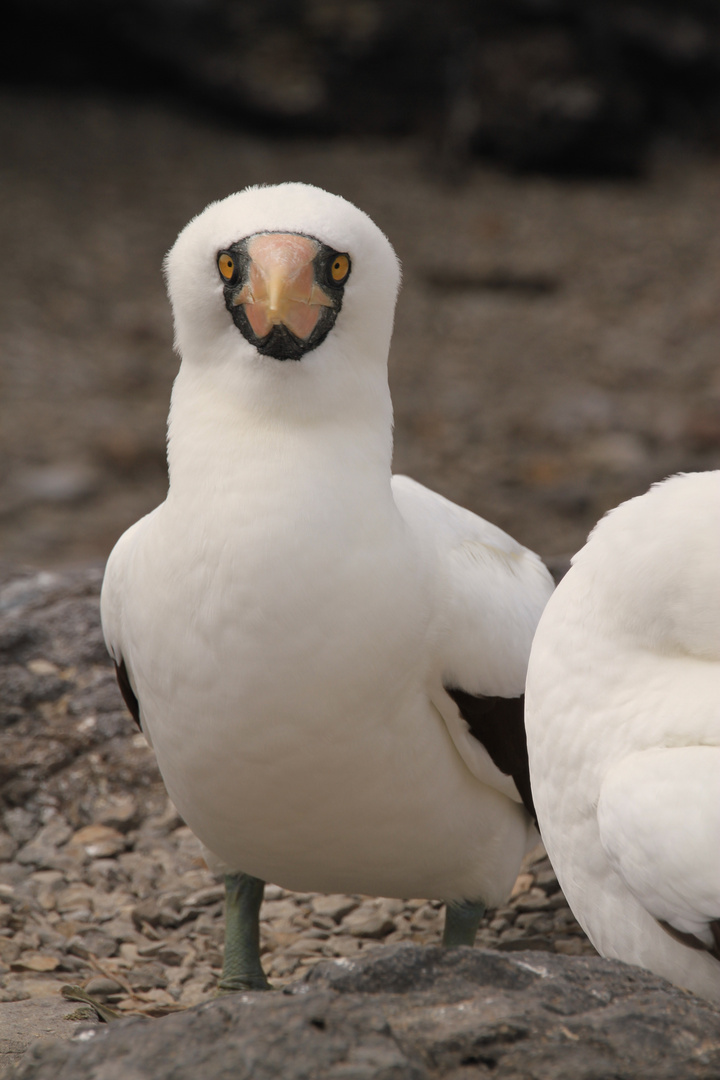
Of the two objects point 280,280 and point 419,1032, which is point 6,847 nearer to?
point 280,280

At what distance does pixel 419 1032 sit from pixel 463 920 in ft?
5.11

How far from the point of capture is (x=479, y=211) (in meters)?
11.5

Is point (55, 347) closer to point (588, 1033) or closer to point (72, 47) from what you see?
point (72, 47)

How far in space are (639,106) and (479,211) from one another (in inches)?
73.5

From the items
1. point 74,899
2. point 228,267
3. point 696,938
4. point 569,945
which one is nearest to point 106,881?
point 74,899

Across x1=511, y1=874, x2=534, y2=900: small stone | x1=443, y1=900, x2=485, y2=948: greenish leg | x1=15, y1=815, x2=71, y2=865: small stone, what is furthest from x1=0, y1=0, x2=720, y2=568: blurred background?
x1=443, y1=900, x2=485, y2=948: greenish leg

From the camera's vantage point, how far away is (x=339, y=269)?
117 inches

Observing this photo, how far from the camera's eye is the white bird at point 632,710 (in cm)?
235

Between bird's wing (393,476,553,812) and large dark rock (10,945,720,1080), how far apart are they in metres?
0.99

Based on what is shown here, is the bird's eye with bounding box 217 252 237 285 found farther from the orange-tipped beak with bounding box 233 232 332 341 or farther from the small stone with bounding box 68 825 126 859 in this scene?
the small stone with bounding box 68 825 126 859

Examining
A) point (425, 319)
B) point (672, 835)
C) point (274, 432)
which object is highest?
point (425, 319)

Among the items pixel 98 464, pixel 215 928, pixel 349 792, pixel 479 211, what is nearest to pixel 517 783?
pixel 349 792

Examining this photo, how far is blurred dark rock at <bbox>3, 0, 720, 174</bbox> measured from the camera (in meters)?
11.8

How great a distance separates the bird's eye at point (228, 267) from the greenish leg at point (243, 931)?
170 centimetres
